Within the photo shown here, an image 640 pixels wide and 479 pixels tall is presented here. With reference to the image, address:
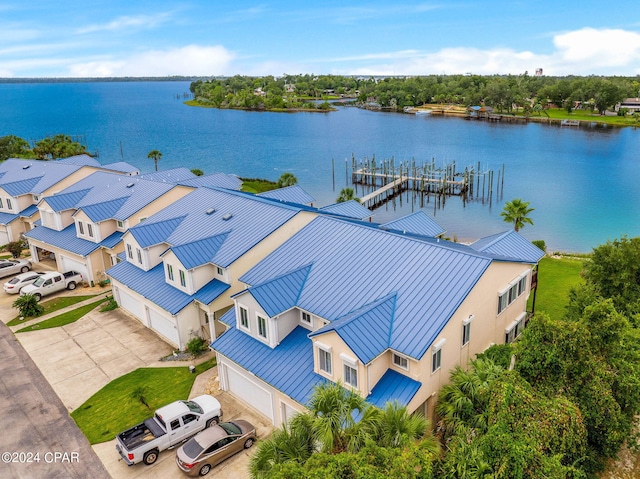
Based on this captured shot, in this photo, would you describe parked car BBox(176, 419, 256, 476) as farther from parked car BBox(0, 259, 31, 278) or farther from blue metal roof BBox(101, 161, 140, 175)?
blue metal roof BBox(101, 161, 140, 175)

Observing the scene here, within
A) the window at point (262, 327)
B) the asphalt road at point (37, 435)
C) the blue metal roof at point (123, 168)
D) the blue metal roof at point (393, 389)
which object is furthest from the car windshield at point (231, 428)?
the blue metal roof at point (123, 168)

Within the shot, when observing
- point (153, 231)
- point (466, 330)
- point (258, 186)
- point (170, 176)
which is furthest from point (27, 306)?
point (258, 186)

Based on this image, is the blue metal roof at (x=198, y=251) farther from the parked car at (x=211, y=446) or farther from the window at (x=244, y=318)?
the parked car at (x=211, y=446)

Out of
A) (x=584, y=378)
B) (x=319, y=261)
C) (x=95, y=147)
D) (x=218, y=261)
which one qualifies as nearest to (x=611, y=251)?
(x=584, y=378)

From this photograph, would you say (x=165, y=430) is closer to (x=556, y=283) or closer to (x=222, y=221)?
(x=222, y=221)

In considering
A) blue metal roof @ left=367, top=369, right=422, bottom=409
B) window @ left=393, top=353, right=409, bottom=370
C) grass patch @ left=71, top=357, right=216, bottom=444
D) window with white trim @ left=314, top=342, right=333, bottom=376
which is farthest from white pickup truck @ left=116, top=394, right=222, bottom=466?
window @ left=393, top=353, right=409, bottom=370
